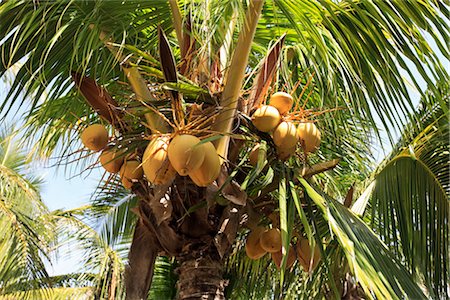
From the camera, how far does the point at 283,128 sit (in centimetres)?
206

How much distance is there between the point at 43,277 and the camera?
4.57 m

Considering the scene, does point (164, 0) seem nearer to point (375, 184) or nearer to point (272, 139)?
point (272, 139)

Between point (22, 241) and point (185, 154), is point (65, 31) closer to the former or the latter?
point (185, 154)

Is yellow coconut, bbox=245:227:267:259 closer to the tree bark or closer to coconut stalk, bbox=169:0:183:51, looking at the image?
the tree bark

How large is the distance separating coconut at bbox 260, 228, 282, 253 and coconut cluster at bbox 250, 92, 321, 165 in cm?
27

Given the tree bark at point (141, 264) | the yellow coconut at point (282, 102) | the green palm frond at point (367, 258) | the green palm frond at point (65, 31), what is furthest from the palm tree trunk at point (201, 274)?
the green palm frond at point (65, 31)

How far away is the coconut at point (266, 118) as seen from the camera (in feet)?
6.73

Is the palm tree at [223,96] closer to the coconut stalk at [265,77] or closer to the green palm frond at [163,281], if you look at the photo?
the coconut stalk at [265,77]

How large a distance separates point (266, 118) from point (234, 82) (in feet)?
0.54

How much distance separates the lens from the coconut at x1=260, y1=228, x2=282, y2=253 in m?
2.19

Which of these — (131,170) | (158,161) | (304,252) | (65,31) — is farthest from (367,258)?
(65,31)

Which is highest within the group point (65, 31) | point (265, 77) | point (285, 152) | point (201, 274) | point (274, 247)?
point (65, 31)

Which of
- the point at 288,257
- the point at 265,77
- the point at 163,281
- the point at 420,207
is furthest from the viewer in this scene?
the point at 163,281

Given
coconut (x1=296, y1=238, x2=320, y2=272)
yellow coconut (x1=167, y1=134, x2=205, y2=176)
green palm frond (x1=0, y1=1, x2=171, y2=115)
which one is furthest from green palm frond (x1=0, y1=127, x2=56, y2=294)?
yellow coconut (x1=167, y1=134, x2=205, y2=176)
